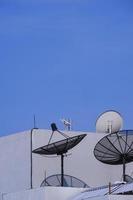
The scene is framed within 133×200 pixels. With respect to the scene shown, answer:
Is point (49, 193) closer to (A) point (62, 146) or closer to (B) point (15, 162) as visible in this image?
(A) point (62, 146)

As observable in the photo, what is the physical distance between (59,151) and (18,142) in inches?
239

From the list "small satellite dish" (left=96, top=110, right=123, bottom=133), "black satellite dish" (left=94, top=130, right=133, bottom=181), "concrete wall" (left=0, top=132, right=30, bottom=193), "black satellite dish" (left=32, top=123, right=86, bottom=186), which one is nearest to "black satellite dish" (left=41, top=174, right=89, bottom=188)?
"black satellite dish" (left=32, top=123, right=86, bottom=186)

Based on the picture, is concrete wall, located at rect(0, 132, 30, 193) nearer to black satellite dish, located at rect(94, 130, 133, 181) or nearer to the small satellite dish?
the small satellite dish

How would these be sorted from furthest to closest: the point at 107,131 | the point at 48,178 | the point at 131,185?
the point at 107,131, the point at 48,178, the point at 131,185

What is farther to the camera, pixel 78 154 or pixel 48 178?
pixel 78 154

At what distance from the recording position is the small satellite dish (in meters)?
45.1

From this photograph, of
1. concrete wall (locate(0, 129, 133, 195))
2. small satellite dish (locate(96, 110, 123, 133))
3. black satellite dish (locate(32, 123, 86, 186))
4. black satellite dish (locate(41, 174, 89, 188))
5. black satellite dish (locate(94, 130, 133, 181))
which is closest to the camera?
black satellite dish (locate(94, 130, 133, 181))

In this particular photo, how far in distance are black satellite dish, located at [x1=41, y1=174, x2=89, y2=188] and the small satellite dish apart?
6228 millimetres

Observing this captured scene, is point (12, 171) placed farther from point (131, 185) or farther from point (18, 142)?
point (131, 185)

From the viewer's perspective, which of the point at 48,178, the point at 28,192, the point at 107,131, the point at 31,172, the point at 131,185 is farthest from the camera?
the point at 107,131

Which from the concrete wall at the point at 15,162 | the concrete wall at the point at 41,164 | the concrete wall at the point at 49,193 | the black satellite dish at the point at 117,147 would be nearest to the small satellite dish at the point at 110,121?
the concrete wall at the point at 41,164

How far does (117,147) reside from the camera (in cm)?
3506

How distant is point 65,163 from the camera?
138 feet

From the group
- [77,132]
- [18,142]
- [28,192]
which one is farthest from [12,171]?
[28,192]
